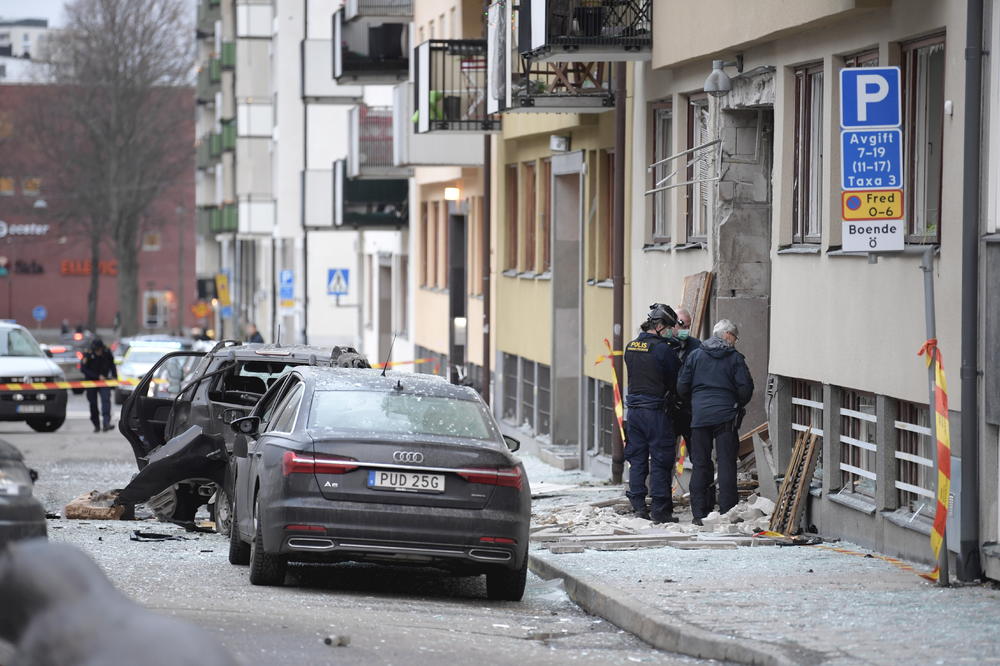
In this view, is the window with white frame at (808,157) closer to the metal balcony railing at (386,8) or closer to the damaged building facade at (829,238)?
the damaged building facade at (829,238)

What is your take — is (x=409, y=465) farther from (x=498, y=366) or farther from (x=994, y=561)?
(x=498, y=366)

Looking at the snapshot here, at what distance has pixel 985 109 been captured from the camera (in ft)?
40.0

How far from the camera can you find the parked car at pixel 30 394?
34250 mm

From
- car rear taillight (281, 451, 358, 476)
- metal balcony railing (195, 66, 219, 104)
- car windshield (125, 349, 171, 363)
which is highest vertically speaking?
metal balcony railing (195, 66, 219, 104)

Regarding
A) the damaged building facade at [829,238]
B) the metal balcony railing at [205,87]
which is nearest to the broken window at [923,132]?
the damaged building facade at [829,238]

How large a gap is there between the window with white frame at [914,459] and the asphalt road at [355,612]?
99.2 inches

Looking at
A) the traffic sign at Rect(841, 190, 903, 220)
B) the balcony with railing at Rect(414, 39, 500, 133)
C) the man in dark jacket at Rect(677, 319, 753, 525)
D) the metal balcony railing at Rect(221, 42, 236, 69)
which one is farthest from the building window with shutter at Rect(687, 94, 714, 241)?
the metal balcony railing at Rect(221, 42, 236, 69)

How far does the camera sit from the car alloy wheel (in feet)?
40.4

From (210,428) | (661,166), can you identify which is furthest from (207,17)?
(210,428)

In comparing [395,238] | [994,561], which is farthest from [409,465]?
[395,238]

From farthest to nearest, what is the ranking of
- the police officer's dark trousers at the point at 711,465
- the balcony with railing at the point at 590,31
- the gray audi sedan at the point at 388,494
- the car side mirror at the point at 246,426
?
the balcony with railing at the point at 590,31 < the police officer's dark trousers at the point at 711,465 < the car side mirror at the point at 246,426 < the gray audi sedan at the point at 388,494

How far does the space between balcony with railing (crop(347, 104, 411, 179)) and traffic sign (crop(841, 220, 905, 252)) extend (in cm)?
3003

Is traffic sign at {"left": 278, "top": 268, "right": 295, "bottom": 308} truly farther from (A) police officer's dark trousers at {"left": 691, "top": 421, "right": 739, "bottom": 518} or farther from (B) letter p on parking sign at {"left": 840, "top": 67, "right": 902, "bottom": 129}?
(B) letter p on parking sign at {"left": 840, "top": 67, "right": 902, "bottom": 129}

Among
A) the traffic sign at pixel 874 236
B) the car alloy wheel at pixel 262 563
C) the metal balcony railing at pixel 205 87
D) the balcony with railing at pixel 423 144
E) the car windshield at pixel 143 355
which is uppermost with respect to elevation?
the metal balcony railing at pixel 205 87
